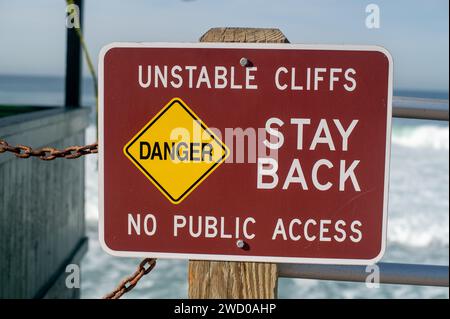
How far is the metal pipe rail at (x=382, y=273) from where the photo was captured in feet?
5.36

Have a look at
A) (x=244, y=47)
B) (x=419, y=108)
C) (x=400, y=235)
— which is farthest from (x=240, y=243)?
(x=400, y=235)

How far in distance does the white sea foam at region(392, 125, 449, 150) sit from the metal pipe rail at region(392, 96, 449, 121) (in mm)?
29165

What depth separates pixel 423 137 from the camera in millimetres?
31484

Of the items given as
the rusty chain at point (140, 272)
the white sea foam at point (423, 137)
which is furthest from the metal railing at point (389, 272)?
the white sea foam at point (423, 137)

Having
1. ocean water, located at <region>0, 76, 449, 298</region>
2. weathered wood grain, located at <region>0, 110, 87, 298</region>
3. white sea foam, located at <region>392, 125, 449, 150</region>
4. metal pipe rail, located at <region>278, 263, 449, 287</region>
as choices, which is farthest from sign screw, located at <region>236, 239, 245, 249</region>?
white sea foam, located at <region>392, 125, 449, 150</region>

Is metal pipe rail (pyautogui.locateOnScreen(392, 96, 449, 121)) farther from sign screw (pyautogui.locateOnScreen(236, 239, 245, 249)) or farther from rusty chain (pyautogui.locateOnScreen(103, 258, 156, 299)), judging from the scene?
rusty chain (pyautogui.locateOnScreen(103, 258, 156, 299))

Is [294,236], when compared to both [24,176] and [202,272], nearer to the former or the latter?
[202,272]

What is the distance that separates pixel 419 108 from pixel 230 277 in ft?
3.05

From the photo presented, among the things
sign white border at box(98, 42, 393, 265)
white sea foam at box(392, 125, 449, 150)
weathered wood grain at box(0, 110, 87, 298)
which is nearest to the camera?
sign white border at box(98, 42, 393, 265)

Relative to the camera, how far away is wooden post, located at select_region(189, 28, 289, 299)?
1.51 metres

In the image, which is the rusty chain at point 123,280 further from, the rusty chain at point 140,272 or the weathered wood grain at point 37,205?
the weathered wood grain at point 37,205

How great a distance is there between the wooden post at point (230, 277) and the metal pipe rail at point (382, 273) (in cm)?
7

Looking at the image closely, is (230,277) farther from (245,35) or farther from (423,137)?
(423,137)
